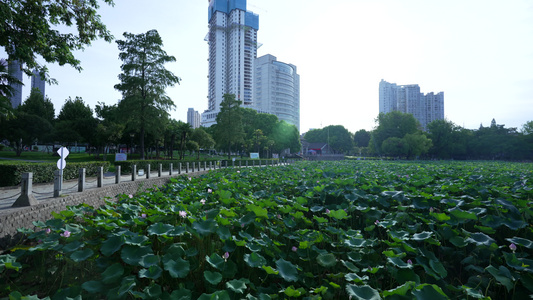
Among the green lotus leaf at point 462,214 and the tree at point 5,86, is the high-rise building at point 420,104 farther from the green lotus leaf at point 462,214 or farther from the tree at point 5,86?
the green lotus leaf at point 462,214

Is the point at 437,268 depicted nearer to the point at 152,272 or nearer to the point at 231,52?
the point at 152,272

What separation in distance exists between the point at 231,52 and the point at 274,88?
25.5 meters

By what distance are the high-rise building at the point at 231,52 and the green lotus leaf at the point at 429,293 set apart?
11315 cm

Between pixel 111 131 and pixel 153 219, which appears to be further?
pixel 111 131

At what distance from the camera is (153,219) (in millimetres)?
3363

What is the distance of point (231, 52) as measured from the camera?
378 ft

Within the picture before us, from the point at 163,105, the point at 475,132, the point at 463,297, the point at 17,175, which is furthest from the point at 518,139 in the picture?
the point at 17,175

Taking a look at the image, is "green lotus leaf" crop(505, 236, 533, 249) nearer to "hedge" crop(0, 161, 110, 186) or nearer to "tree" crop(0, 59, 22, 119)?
"hedge" crop(0, 161, 110, 186)

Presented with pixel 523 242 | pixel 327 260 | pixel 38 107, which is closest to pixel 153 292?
pixel 327 260

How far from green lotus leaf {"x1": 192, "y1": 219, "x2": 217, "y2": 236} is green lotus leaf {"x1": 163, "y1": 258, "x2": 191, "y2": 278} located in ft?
1.51

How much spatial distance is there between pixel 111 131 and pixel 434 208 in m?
34.3

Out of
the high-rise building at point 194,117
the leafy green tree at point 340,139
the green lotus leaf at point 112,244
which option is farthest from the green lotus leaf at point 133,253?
the high-rise building at point 194,117

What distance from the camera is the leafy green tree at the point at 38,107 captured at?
134 feet

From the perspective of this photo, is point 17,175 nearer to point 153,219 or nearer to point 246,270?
point 153,219
